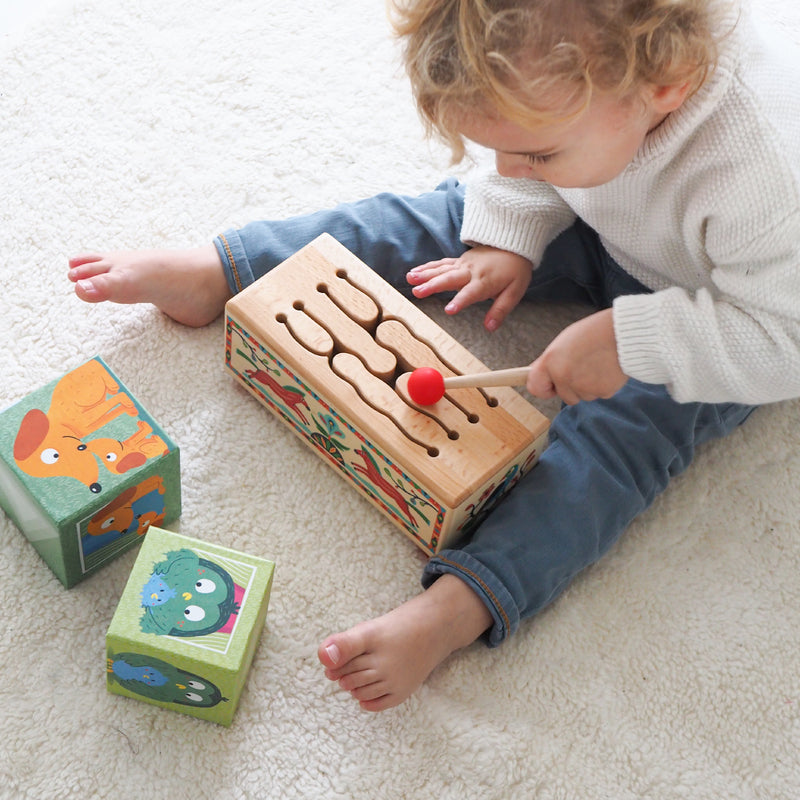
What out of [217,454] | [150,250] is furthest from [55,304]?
[217,454]

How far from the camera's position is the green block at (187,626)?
73 cm

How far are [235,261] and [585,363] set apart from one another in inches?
14.8

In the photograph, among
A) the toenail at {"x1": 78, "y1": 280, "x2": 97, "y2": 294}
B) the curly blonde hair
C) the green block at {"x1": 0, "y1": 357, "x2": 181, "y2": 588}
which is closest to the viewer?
the curly blonde hair

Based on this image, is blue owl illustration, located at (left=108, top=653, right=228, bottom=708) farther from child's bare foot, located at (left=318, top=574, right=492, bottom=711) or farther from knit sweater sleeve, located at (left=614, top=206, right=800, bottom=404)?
knit sweater sleeve, located at (left=614, top=206, right=800, bottom=404)

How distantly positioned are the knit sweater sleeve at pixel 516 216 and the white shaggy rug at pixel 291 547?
4.3 inches

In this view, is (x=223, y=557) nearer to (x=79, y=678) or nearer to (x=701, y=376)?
(x=79, y=678)

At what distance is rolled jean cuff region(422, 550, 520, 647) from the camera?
0.85m

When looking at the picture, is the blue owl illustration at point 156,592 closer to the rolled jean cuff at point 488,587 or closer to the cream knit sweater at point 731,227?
the rolled jean cuff at point 488,587

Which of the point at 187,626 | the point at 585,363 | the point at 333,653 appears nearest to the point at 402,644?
the point at 333,653

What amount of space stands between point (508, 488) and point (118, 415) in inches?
14.0

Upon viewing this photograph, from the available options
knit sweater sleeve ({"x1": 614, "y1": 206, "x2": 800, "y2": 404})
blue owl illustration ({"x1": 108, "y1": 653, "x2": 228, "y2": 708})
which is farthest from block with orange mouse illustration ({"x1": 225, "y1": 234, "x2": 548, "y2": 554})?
→ blue owl illustration ({"x1": 108, "y1": 653, "x2": 228, "y2": 708})

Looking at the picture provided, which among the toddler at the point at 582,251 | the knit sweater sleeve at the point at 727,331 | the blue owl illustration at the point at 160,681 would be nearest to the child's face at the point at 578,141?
the toddler at the point at 582,251

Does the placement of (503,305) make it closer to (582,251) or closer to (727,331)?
→ (582,251)

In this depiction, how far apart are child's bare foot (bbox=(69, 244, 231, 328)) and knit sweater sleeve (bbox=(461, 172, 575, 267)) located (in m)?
0.26
